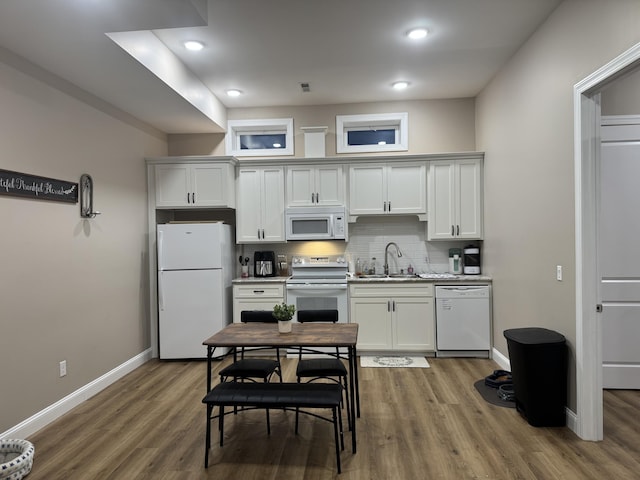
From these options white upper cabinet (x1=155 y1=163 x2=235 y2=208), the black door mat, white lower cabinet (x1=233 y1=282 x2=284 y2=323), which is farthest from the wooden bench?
white upper cabinet (x1=155 y1=163 x2=235 y2=208)

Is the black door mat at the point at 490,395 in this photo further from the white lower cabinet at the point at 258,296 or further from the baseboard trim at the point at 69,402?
the baseboard trim at the point at 69,402

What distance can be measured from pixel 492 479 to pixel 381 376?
5.88 ft

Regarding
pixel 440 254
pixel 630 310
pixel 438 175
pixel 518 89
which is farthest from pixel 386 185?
pixel 630 310

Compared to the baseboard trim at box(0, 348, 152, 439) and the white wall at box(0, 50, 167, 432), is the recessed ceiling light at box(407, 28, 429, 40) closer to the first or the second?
the white wall at box(0, 50, 167, 432)

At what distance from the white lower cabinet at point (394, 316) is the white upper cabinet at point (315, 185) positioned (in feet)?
3.85

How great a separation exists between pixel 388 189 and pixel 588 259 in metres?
2.56

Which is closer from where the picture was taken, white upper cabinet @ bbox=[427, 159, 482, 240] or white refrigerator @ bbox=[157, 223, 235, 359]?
white refrigerator @ bbox=[157, 223, 235, 359]

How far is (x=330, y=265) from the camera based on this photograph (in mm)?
4754

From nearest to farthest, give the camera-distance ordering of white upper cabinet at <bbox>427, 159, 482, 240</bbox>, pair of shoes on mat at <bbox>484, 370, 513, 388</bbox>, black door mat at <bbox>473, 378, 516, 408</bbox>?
black door mat at <bbox>473, 378, 516, 408</bbox>, pair of shoes on mat at <bbox>484, 370, 513, 388</bbox>, white upper cabinet at <bbox>427, 159, 482, 240</bbox>

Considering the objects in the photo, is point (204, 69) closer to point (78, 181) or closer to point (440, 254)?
point (78, 181)

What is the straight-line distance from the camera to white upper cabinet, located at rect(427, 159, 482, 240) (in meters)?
4.80

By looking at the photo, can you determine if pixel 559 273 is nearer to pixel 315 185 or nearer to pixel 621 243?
pixel 621 243

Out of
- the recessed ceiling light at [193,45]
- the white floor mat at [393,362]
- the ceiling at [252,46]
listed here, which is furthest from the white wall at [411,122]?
the white floor mat at [393,362]

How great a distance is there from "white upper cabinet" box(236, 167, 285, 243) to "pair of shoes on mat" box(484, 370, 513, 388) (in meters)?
2.81
